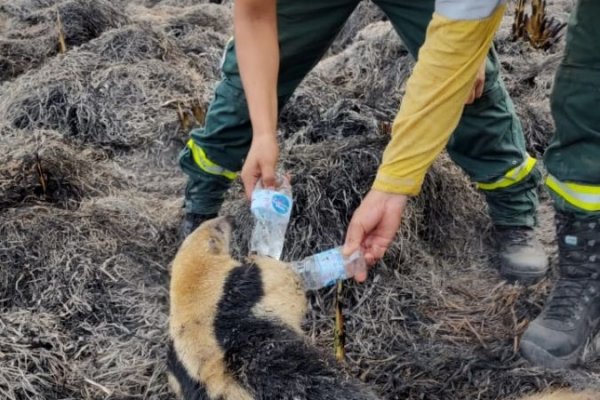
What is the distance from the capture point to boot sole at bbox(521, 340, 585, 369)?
10.6 ft

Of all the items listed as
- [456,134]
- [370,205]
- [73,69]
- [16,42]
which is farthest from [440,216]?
[16,42]

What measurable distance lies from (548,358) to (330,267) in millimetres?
1062

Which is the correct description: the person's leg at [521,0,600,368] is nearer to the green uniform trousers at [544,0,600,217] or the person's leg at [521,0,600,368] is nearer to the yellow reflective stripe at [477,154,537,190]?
the green uniform trousers at [544,0,600,217]

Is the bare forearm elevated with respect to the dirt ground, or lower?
elevated

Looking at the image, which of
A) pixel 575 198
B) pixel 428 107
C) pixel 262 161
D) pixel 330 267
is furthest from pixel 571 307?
pixel 262 161

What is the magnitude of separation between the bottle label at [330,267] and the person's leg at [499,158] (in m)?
0.96

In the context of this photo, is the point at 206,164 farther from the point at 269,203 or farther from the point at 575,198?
the point at 575,198

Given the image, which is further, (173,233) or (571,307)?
(173,233)

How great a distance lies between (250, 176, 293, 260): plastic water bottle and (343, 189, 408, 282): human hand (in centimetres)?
52

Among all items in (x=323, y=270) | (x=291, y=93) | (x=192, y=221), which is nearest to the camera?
(x=323, y=270)

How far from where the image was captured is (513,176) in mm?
3895

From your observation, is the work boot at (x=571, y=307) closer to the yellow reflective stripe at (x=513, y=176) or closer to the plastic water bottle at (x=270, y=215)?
the yellow reflective stripe at (x=513, y=176)

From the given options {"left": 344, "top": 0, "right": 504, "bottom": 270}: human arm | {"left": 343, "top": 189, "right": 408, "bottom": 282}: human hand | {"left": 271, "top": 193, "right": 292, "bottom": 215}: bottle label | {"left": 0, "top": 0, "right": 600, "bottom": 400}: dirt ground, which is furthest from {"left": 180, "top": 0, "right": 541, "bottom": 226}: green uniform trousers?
{"left": 343, "top": 189, "right": 408, "bottom": 282}: human hand

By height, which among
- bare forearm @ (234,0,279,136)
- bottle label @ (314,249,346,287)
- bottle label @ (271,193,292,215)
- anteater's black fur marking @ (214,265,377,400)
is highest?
bare forearm @ (234,0,279,136)
